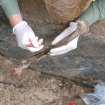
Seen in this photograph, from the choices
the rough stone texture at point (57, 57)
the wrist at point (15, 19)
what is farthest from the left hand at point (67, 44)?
the wrist at point (15, 19)

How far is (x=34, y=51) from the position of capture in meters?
2.17

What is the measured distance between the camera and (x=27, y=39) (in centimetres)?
217

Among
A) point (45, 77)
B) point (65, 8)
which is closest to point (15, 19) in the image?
point (65, 8)

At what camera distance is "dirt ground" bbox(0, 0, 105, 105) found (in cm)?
195

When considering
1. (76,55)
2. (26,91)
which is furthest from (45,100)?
(76,55)

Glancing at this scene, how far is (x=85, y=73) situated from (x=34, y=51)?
359 millimetres

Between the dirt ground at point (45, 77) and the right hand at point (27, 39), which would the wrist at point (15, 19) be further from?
the dirt ground at point (45, 77)

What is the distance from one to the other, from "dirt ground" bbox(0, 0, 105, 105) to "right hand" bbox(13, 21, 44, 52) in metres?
0.07

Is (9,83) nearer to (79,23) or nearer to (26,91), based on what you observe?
(26,91)

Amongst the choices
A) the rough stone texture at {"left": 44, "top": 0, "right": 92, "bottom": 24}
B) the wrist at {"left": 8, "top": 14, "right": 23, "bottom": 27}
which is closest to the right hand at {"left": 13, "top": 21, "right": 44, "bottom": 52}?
the wrist at {"left": 8, "top": 14, "right": 23, "bottom": 27}

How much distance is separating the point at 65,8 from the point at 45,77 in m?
0.48

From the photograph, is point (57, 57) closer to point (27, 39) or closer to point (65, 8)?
point (27, 39)

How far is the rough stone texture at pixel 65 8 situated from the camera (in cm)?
220

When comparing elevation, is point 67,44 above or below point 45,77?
above
